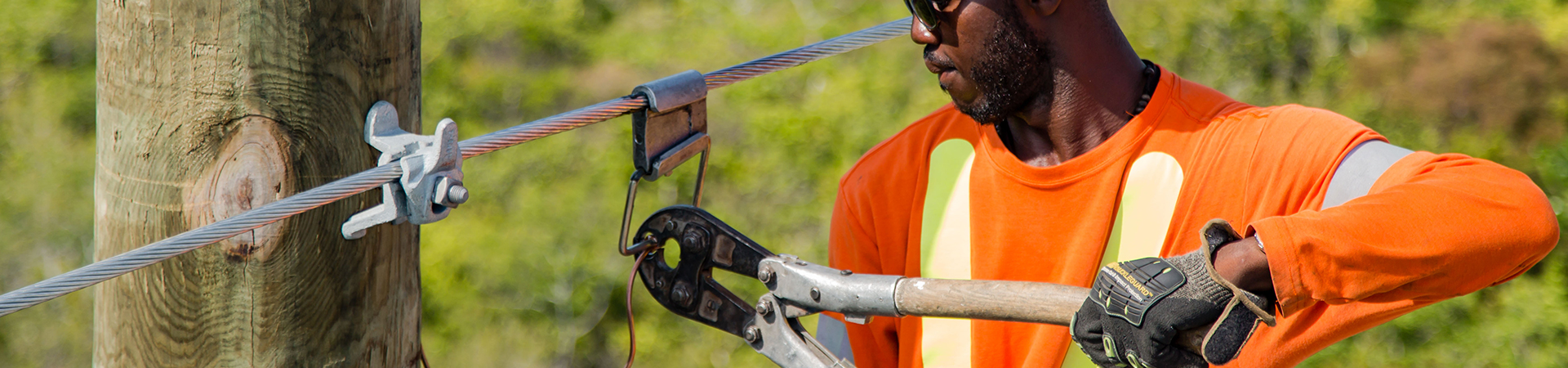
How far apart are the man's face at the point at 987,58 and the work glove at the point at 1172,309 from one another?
2.00 ft

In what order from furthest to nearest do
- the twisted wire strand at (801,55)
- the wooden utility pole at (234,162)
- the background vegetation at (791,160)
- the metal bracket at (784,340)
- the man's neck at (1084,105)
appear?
the background vegetation at (791,160)
the twisted wire strand at (801,55)
the man's neck at (1084,105)
the metal bracket at (784,340)
the wooden utility pole at (234,162)

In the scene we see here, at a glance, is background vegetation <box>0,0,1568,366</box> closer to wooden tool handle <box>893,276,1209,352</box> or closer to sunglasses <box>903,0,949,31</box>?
sunglasses <box>903,0,949,31</box>

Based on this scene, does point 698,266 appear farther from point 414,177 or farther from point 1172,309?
point 1172,309

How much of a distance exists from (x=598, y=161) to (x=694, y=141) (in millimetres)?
10168

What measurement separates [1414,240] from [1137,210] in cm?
62

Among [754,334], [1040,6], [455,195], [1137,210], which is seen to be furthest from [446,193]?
[1137,210]

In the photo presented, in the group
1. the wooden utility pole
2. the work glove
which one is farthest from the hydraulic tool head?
the work glove

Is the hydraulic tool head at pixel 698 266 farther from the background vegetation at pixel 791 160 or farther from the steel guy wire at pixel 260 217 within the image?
the background vegetation at pixel 791 160

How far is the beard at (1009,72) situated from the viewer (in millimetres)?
2129

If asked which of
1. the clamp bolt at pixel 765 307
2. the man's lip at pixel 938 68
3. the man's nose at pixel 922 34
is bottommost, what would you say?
the clamp bolt at pixel 765 307

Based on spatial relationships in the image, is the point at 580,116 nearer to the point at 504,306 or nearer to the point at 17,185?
the point at 504,306

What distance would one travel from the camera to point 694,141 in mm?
2293

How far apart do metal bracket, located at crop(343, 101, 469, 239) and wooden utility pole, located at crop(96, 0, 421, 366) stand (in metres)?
0.03

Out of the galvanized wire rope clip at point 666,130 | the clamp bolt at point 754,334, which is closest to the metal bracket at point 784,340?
the clamp bolt at point 754,334
